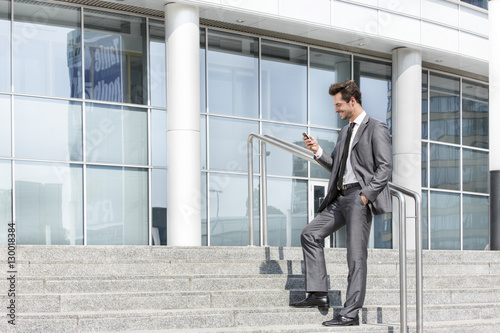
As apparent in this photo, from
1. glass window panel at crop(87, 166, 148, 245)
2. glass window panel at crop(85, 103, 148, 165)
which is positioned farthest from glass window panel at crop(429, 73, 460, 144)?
glass window panel at crop(87, 166, 148, 245)

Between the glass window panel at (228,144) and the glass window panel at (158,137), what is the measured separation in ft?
3.10

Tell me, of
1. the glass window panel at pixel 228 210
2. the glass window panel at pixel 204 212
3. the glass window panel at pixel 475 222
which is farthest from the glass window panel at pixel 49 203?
the glass window panel at pixel 475 222

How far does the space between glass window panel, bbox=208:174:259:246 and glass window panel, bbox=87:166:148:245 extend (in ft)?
4.44

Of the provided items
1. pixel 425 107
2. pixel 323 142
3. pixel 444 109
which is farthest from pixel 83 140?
pixel 444 109

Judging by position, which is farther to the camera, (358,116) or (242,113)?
(242,113)

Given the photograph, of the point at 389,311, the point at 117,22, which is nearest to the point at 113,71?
the point at 117,22

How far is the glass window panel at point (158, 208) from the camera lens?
1276 cm

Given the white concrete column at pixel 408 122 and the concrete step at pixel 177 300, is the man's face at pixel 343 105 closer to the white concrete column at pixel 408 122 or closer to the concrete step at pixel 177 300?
the concrete step at pixel 177 300

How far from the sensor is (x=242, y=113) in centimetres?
1400

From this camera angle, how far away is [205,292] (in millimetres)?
6008

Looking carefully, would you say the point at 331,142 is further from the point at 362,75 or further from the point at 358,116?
the point at 358,116

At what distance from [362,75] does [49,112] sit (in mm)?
7302

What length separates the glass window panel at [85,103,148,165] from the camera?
12320 mm

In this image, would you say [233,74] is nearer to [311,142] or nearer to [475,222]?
[475,222]
